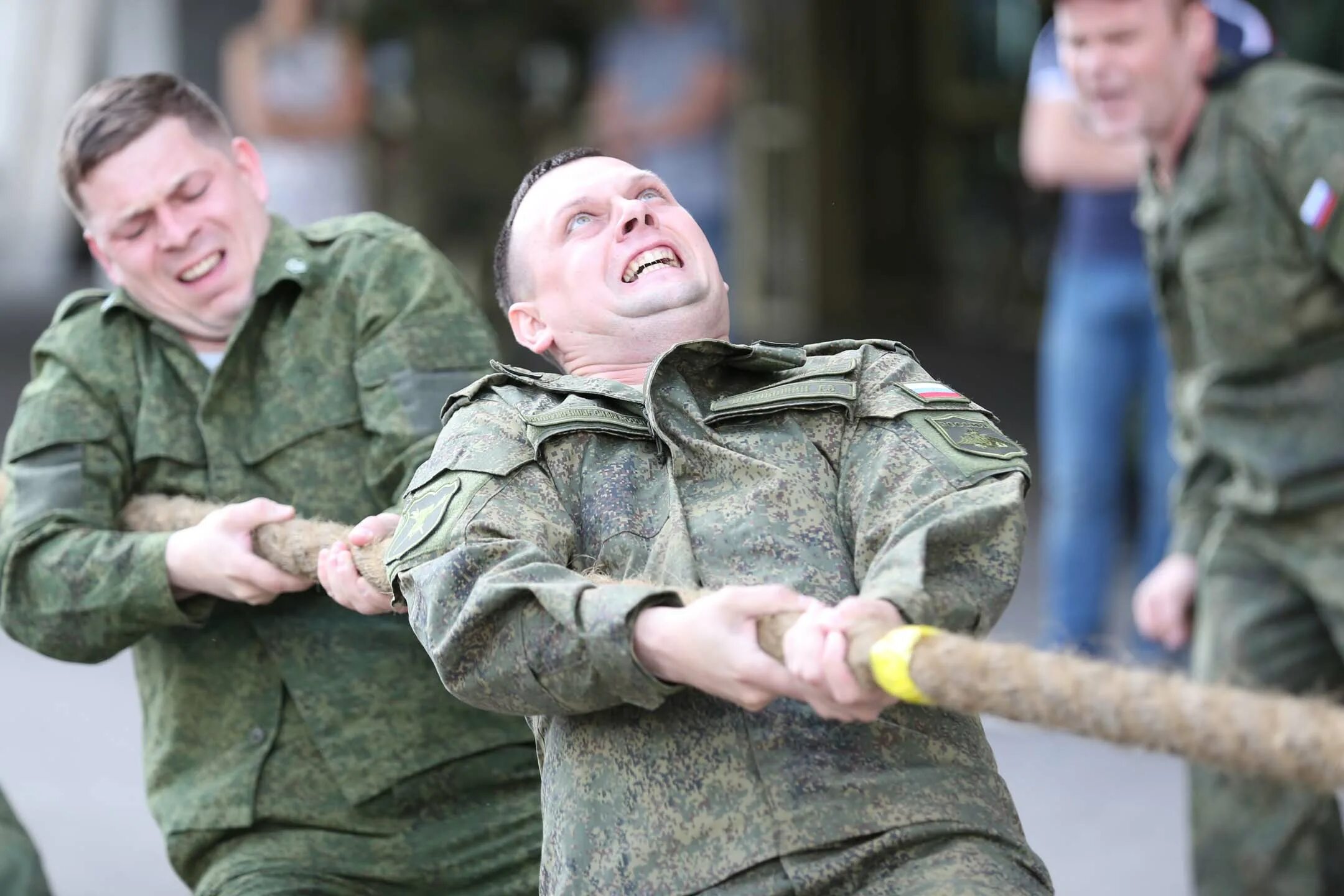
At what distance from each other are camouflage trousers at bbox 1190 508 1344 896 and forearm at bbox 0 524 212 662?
75.0 inches

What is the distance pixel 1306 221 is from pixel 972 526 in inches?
69.3

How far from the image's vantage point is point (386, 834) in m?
3.08

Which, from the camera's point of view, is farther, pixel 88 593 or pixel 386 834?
pixel 386 834

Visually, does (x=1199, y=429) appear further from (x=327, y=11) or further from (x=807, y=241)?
(x=807, y=241)

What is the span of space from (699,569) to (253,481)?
1.08 m

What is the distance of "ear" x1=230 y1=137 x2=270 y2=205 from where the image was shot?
331cm

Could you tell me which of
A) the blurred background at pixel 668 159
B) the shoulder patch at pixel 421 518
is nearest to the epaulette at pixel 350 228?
the shoulder patch at pixel 421 518

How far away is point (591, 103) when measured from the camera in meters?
9.80

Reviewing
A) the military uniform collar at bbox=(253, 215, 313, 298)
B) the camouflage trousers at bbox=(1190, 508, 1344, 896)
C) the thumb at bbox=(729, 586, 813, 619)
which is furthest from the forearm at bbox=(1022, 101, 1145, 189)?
the thumb at bbox=(729, 586, 813, 619)

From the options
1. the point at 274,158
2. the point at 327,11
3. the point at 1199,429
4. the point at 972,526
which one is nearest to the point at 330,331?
the point at 972,526

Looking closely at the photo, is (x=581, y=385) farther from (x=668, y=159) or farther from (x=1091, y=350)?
(x=668, y=159)

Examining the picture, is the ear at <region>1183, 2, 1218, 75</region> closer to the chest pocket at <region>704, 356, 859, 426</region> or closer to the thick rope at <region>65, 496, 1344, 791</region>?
the chest pocket at <region>704, 356, 859, 426</region>

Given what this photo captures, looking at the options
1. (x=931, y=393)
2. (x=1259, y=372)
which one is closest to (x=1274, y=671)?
(x=1259, y=372)

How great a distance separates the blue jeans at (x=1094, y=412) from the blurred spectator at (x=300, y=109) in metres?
2.80
